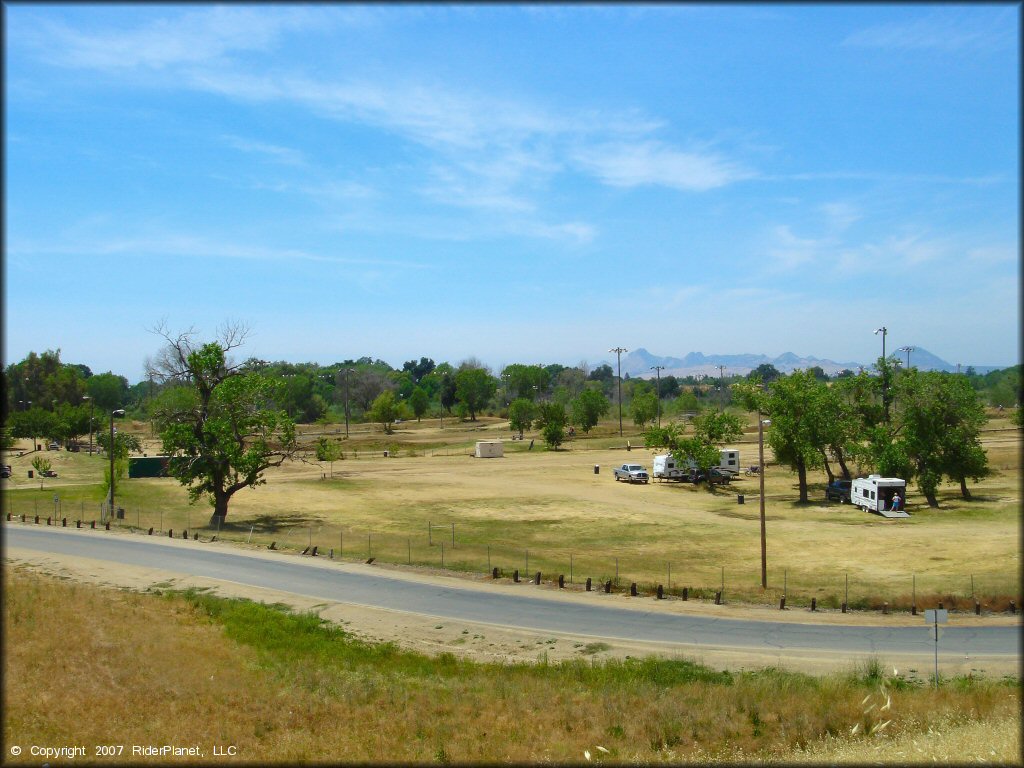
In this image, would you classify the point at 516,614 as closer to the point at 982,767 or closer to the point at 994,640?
the point at 994,640

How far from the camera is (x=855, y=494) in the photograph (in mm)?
60812

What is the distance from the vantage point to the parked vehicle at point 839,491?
212ft

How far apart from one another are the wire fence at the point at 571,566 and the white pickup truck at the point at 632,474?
2816 centimetres

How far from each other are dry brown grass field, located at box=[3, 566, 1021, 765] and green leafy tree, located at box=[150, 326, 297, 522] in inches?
1117

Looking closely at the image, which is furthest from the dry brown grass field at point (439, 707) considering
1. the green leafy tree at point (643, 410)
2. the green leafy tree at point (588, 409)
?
the green leafy tree at point (643, 410)

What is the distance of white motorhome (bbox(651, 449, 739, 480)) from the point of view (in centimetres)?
7756

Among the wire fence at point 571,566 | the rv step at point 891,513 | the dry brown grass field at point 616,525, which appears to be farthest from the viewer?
the rv step at point 891,513

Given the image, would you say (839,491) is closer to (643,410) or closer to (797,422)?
(797,422)

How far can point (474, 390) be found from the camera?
18088cm

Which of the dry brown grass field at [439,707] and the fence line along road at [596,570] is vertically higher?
the dry brown grass field at [439,707]

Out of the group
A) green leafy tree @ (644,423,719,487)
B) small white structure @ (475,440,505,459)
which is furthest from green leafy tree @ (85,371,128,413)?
green leafy tree @ (644,423,719,487)

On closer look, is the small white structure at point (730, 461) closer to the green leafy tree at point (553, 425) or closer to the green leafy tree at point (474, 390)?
the green leafy tree at point (553, 425)

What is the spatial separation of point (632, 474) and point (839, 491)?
65.5ft

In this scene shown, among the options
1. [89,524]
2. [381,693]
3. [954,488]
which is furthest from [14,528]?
[954,488]
